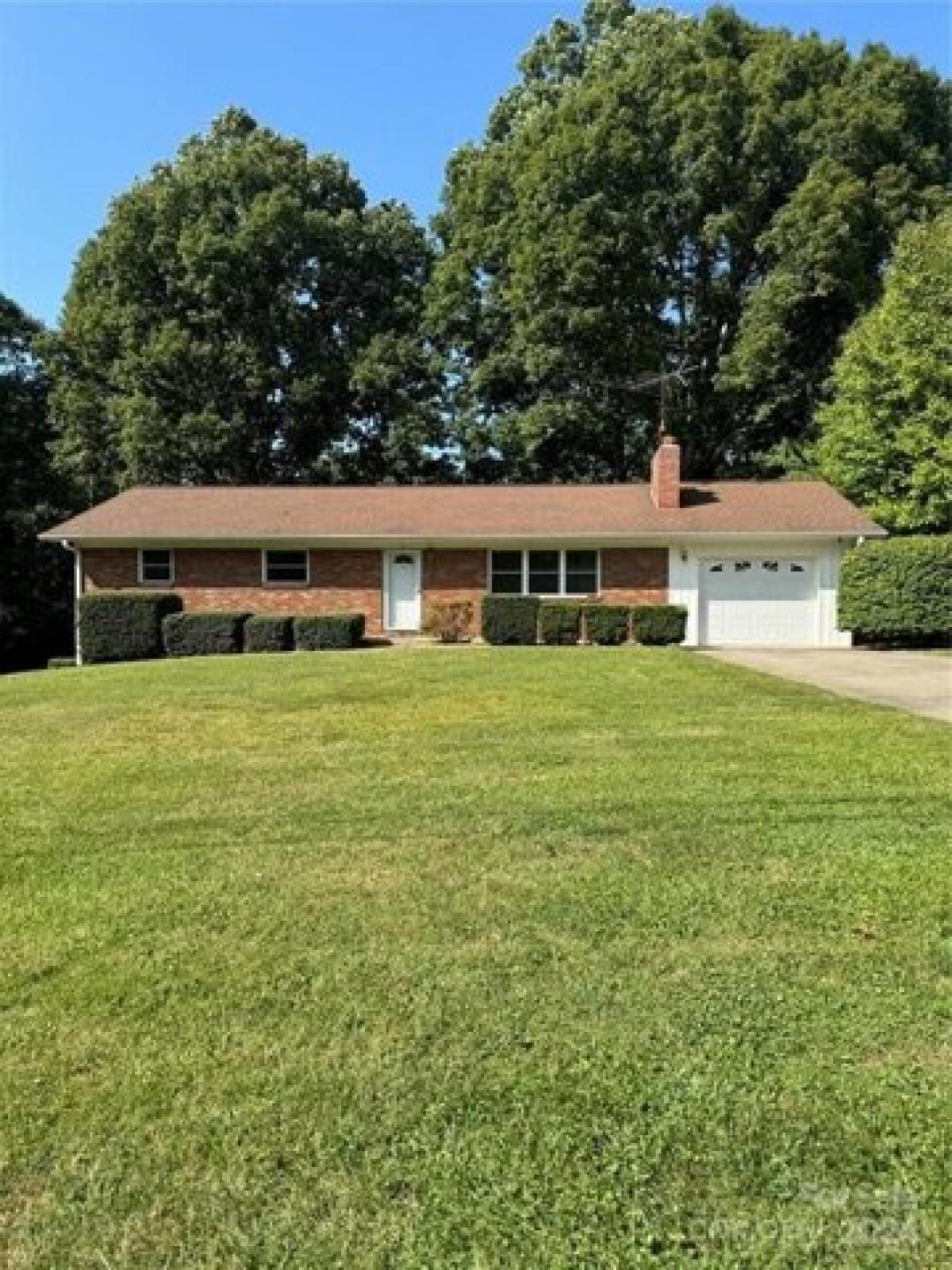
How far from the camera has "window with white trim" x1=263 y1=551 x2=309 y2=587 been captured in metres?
22.8

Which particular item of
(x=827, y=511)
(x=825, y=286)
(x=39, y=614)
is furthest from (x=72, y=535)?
(x=825, y=286)

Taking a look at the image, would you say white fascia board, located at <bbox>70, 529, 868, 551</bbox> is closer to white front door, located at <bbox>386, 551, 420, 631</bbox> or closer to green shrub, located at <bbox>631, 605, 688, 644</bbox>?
white front door, located at <bbox>386, 551, 420, 631</bbox>

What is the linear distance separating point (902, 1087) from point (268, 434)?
32578mm

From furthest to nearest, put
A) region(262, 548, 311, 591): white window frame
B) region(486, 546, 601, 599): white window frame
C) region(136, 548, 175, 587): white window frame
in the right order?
region(136, 548, 175, 587): white window frame < region(262, 548, 311, 591): white window frame < region(486, 546, 601, 599): white window frame

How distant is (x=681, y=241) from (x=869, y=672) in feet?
69.3

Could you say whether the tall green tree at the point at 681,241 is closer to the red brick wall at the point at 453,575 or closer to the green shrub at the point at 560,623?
the red brick wall at the point at 453,575

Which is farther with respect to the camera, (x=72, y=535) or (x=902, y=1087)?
(x=72, y=535)

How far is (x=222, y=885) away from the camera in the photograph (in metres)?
4.61

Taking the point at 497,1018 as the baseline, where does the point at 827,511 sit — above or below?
above

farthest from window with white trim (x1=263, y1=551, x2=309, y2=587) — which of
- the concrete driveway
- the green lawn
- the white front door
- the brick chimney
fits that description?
the green lawn

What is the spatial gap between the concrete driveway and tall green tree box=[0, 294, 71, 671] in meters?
22.6

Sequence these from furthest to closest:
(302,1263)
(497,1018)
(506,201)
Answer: (506,201) < (497,1018) < (302,1263)

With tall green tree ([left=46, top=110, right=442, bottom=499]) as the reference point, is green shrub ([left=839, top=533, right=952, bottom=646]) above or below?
below

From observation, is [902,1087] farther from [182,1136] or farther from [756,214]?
[756,214]
